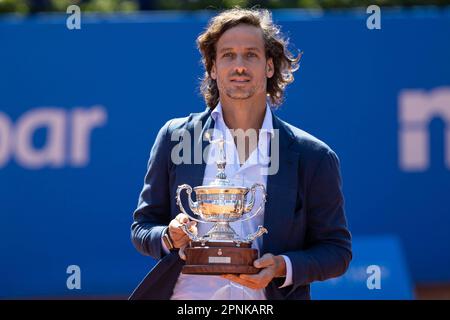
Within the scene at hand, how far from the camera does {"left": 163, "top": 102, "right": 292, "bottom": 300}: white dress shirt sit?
2955 mm

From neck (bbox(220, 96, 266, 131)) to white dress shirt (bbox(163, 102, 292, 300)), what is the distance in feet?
0.08

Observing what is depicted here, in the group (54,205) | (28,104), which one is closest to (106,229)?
(54,205)

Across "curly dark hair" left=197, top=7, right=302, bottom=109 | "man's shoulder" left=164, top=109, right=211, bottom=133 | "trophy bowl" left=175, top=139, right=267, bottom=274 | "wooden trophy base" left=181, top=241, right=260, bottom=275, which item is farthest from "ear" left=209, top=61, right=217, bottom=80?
"wooden trophy base" left=181, top=241, right=260, bottom=275

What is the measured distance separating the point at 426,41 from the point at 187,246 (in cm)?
487

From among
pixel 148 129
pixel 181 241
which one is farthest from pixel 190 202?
pixel 148 129

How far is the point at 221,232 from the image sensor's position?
2900mm

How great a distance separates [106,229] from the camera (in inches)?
283

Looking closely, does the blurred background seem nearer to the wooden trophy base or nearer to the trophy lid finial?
the trophy lid finial

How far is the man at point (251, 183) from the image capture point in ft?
9.64

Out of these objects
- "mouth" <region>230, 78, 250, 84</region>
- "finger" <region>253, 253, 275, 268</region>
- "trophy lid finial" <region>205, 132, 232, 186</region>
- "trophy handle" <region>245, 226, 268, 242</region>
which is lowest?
"finger" <region>253, 253, 275, 268</region>

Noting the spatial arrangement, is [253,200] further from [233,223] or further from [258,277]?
[258,277]

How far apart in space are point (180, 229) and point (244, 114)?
1.65 ft
